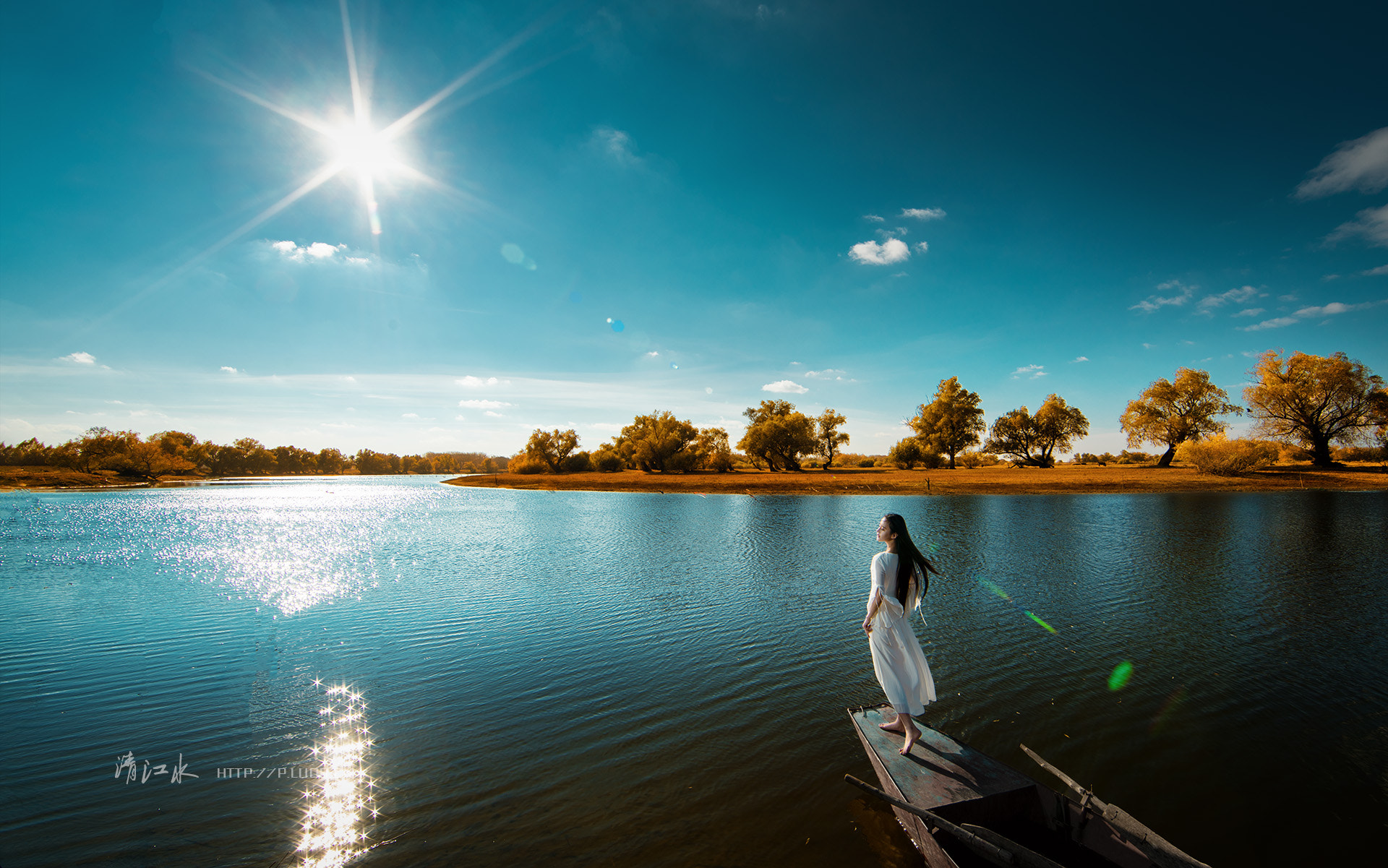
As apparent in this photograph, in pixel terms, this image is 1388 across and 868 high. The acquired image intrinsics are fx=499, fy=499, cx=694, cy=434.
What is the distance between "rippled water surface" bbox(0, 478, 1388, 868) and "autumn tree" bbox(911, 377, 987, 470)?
7488 cm

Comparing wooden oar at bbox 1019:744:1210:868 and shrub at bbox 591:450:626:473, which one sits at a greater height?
shrub at bbox 591:450:626:473

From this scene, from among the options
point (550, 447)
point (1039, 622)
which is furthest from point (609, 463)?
point (1039, 622)

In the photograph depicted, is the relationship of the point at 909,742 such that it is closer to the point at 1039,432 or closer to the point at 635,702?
the point at 635,702

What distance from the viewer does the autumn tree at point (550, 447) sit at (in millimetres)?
126562

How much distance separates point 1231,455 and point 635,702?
84787 mm

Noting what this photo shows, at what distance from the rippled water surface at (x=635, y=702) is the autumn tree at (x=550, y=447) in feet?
337

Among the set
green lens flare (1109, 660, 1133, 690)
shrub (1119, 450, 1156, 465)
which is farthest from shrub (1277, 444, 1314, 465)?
green lens flare (1109, 660, 1133, 690)

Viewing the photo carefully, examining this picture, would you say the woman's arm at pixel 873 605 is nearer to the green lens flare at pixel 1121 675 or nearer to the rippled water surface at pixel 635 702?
the rippled water surface at pixel 635 702

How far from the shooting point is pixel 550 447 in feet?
416

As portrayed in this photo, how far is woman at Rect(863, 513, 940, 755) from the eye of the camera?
23.7ft

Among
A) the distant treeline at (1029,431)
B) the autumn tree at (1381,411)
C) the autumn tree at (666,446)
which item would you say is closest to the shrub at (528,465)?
the distant treeline at (1029,431)

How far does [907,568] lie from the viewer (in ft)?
24.3

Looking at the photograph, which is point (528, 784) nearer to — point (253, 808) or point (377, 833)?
point (377, 833)

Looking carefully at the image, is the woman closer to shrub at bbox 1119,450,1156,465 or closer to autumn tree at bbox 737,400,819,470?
autumn tree at bbox 737,400,819,470
